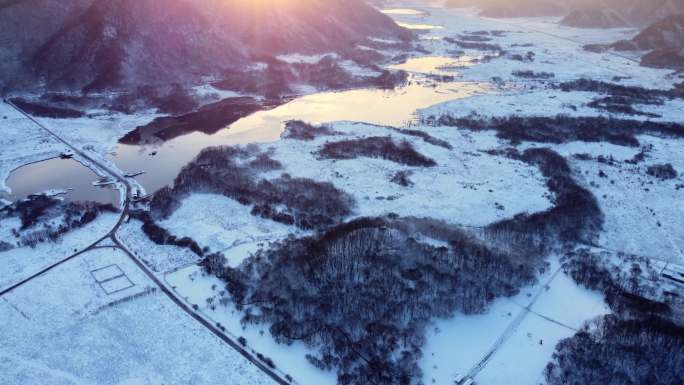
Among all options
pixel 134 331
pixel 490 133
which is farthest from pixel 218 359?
pixel 490 133

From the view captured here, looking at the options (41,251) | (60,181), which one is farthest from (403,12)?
(41,251)

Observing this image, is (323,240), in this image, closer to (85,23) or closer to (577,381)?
(577,381)

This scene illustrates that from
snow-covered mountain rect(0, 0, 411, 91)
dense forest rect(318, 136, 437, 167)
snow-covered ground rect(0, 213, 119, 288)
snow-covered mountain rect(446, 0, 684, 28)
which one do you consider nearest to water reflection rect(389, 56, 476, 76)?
snow-covered mountain rect(0, 0, 411, 91)

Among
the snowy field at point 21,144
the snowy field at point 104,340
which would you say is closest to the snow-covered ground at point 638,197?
the snowy field at point 104,340

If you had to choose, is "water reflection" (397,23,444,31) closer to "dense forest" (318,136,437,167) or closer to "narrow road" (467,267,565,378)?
"dense forest" (318,136,437,167)

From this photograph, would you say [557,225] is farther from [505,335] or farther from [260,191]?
[260,191]

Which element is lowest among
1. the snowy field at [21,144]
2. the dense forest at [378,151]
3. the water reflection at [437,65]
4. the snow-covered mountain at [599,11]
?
the snowy field at [21,144]

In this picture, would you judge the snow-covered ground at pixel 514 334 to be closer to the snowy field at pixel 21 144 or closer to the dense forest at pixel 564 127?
the dense forest at pixel 564 127
